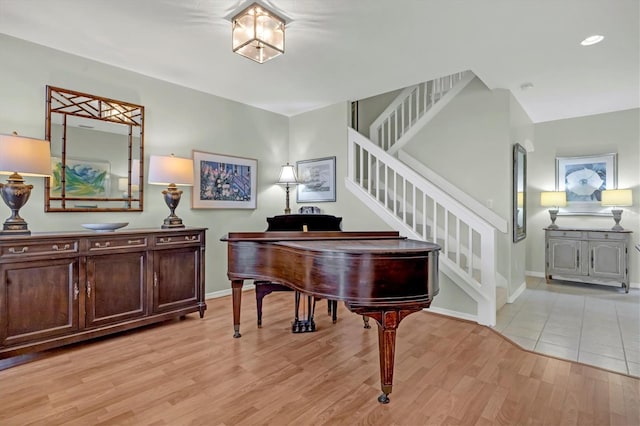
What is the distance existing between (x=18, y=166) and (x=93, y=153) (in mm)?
892

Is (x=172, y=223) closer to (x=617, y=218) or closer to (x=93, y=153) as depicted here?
(x=93, y=153)

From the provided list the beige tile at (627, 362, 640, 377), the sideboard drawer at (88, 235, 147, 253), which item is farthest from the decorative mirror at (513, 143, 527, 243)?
the sideboard drawer at (88, 235, 147, 253)

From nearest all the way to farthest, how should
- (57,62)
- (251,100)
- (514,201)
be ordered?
(57,62) → (514,201) → (251,100)

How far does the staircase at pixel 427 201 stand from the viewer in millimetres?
3207

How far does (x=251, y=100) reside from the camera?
4395 millimetres

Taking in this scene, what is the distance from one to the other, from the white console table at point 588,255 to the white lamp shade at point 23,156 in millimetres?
6203

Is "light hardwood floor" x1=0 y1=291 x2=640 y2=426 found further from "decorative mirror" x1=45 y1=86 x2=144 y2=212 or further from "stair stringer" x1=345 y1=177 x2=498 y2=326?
"decorative mirror" x1=45 y1=86 x2=144 y2=212

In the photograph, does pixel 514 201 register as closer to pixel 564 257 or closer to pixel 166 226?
pixel 564 257

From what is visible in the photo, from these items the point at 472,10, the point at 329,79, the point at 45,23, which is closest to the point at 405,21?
the point at 472,10

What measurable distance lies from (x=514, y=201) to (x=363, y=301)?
3.12 metres

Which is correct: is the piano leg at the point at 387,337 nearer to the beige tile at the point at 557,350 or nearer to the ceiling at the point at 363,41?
the beige tile at the point at 557,350

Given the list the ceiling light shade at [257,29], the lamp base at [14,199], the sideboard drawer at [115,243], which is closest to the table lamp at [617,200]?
the ceiling light shade at [257,29]

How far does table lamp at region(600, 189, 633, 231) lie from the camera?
452 cm

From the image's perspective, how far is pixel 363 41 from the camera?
2820 millimetres
